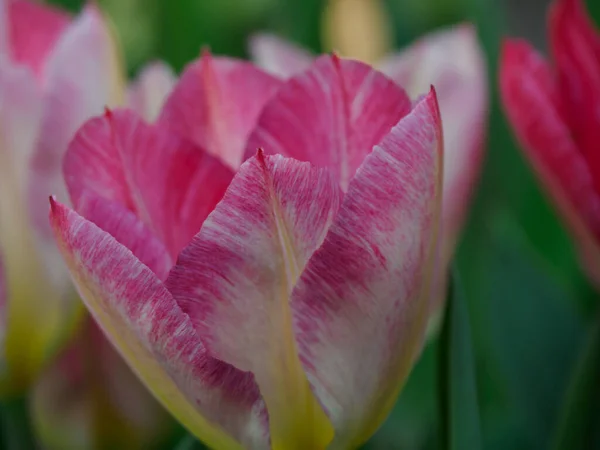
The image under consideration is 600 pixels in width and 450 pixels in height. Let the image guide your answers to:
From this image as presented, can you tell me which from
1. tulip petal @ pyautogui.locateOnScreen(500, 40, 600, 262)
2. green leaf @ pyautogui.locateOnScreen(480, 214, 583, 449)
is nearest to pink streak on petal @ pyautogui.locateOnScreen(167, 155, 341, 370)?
tulip petal @ pyautogui.locateOnScreen(500, 40, 600, 262)

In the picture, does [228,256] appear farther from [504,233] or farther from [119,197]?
[504,233]

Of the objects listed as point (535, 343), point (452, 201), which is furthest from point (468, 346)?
point (535, 343)

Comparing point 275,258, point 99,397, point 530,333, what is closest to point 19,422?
point 99,397

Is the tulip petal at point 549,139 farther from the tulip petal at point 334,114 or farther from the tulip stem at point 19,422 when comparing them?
the tulip stem at point 19,422

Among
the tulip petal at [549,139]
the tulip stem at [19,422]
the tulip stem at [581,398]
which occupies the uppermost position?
the tulip petal at [549,139]

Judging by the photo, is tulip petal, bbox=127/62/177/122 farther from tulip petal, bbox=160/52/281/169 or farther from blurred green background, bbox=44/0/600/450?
blurred green background, bbox=44/0/600/450

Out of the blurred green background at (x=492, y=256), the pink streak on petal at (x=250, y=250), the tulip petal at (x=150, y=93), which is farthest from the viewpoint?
the blurred green background at (x=492, y=256)

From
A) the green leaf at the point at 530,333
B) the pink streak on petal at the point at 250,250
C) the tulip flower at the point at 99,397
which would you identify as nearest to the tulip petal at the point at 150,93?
the tulip flower at the point at 99,397
